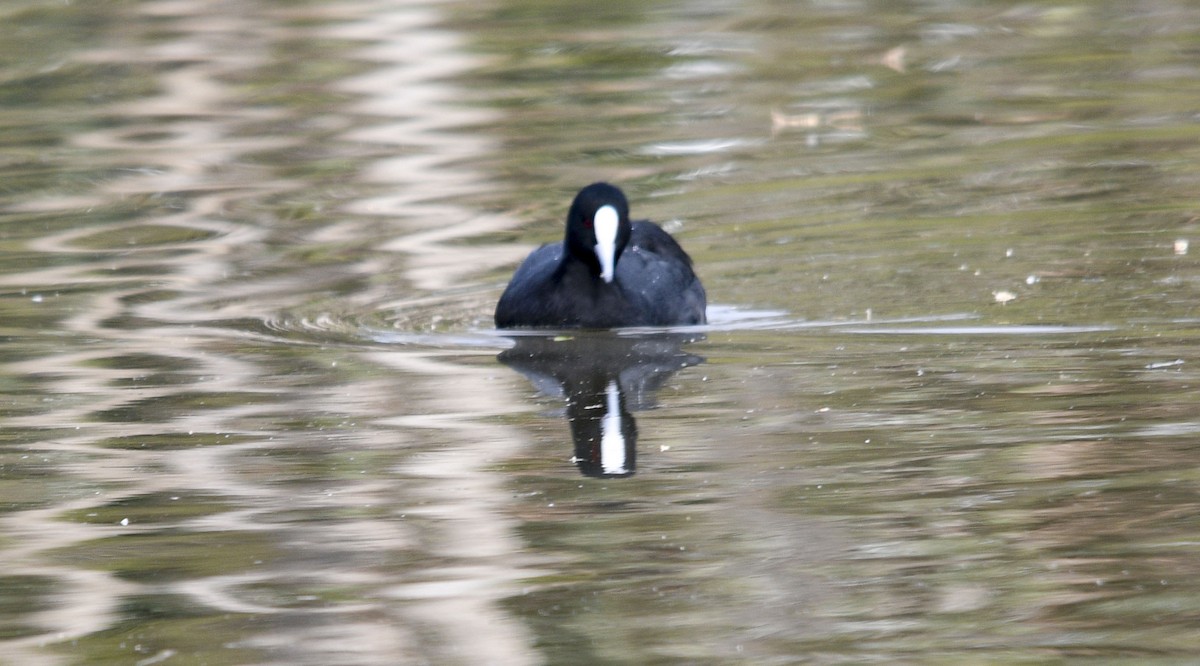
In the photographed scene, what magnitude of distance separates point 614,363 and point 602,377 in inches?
11.3

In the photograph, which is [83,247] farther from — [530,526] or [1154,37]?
[1154,37]

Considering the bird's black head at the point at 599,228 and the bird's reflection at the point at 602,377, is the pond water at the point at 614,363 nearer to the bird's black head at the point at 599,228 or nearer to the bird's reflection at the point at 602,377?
the bird's reflection at the point at 602,377

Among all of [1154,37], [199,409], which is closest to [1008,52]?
[1154,37]

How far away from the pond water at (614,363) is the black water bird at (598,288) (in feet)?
0.50

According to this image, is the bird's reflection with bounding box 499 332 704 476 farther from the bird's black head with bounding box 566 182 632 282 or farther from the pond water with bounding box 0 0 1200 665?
the bird's black head with bounding box 566 182 632 282

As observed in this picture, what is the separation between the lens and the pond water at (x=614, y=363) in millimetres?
4430

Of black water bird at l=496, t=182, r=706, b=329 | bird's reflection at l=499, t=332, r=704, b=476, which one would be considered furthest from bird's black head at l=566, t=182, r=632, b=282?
bird's reflection at l=499, t=332, r=704, b=476

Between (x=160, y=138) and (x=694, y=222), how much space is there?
4529 millimetres

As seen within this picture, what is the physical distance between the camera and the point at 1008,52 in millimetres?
14469

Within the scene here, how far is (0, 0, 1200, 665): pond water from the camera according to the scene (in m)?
4.43

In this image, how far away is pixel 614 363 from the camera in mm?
7355

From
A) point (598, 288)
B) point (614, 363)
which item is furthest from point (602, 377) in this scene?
point (598, 288)

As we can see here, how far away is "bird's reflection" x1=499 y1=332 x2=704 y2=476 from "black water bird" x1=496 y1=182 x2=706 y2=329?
4.6 inches

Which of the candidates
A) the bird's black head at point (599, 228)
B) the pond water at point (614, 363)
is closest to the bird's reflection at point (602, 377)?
the pond water at point (614, 363)
